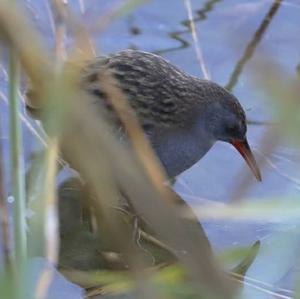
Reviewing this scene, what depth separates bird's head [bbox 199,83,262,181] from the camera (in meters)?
4.01

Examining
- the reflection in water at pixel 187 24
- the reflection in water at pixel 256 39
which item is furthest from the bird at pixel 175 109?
the reflection in water at pixel 187 24

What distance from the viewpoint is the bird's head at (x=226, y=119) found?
4012mm

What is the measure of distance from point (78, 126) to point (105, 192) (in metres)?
0.18

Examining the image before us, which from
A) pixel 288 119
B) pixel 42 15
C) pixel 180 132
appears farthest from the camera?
pixel 42 15

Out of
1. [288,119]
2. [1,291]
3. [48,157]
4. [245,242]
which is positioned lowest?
[245,242]

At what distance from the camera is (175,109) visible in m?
3.93

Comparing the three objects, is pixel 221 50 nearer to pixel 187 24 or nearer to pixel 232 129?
pixel 187 24

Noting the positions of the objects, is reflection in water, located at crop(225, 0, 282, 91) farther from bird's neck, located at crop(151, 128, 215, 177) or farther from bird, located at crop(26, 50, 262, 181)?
bird's neck, located at crop(151, 128, 215, 177)

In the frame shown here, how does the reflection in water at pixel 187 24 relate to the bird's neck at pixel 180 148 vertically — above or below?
above

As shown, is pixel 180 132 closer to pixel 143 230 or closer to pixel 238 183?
pixel 143 230

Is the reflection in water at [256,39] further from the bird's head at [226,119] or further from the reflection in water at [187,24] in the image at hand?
the bird's head at [226,119]

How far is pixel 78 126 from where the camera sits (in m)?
1.22

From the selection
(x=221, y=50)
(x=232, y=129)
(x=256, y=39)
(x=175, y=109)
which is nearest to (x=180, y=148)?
(x=175, y=109)

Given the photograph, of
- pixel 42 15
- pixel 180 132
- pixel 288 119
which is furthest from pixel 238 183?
pixel 42 15
